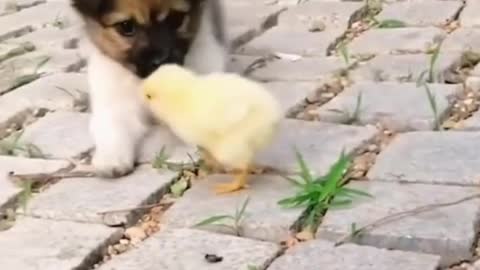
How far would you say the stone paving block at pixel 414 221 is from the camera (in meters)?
2.19

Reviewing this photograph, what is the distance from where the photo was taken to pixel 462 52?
3.59 m

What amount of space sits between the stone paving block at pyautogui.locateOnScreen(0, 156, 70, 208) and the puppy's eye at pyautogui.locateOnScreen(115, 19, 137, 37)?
0.50 m

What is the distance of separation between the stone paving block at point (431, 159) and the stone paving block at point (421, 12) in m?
1.29

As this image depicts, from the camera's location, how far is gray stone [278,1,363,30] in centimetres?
421

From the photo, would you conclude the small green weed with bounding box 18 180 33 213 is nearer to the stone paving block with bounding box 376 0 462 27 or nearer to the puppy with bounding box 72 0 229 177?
the puppy with bounding box 72 0 229 177

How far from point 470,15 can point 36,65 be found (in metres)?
1.64

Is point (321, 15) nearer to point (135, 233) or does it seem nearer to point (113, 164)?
point (113, 164)

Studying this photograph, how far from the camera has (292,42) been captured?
402 cm

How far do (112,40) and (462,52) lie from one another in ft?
3.86

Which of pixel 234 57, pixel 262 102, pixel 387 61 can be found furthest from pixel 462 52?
pixel 262 102

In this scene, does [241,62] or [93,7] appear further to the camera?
[241,62]

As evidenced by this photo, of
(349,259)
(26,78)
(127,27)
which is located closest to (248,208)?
(349,259)

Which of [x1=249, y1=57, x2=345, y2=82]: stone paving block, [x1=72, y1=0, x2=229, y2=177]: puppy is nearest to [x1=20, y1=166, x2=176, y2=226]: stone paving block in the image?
[x1=72, y1=0, x2=229, y2=177]: puppy

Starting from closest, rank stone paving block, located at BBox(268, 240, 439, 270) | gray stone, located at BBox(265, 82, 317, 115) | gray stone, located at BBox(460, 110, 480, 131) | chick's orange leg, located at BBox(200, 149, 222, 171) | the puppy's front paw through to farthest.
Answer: stone paving block, located at BBox(268, 240, 439, 270) → chick's orange leg, located at BBox(200, 149, 222, 171) → the puppy's front paw → gray stone, located at BBox(460, 110, 480, 131) → gray stone, located at BBox(265, 82, 317, 115)
